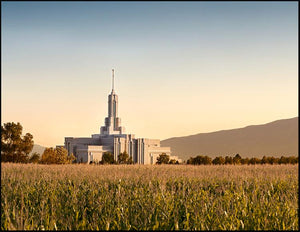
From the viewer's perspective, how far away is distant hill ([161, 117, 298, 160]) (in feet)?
405

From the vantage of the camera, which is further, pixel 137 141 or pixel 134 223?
pixel 137 141

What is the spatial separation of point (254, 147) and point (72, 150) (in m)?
71.2

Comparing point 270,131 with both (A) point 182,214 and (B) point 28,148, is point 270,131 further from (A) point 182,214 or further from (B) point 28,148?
(A) point 182,214

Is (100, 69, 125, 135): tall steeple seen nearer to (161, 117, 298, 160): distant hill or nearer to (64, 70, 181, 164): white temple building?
(64, 70, 181, 164): white temple building

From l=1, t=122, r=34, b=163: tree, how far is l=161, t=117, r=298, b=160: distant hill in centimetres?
9486

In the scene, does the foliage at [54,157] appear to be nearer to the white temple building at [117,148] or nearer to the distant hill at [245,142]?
the white temple building at [117,148]

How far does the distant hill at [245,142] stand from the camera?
12344cm

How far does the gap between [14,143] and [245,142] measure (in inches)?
4643

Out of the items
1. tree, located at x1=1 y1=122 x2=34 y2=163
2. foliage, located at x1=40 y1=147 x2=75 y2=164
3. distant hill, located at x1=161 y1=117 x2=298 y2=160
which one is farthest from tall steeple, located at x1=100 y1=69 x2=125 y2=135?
tree, located at x1=1 y1=122 x2=34 y2=163

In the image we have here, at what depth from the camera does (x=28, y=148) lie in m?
24.5

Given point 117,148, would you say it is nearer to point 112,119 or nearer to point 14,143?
point 112,119

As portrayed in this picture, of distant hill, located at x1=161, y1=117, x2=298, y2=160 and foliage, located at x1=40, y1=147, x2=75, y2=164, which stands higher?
distant hill, located at x1=161, y1=117, x2=298, y2=160

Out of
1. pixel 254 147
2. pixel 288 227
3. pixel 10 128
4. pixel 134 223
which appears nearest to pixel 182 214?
pixel 134 223

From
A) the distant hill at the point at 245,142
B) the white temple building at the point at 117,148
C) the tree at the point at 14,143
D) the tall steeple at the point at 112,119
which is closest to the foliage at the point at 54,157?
the tree at the point at 14,143
